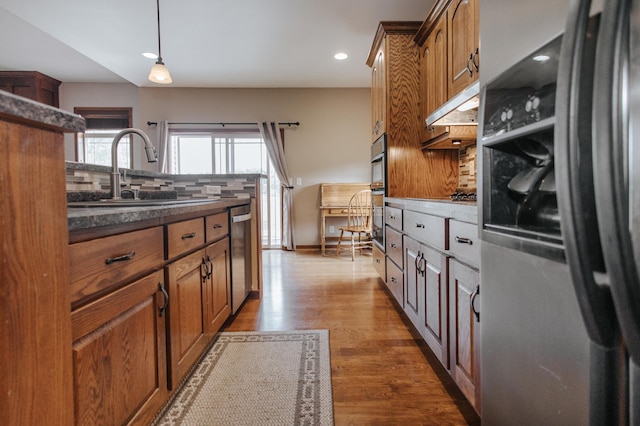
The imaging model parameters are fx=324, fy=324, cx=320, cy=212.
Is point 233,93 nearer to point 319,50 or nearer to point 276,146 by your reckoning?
point 276,146

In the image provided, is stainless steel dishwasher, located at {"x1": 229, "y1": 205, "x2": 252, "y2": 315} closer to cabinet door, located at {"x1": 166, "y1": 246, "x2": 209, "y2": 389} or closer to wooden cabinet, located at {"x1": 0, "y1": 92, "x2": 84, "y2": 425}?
cabinet door, located at {"x1": 166, "y1": 246, "x2": 209, "y2": 389}

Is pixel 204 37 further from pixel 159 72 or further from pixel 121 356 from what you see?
pixel 121 356

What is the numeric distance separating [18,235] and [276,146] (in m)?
4.73

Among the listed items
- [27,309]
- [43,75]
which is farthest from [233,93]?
[27,309]

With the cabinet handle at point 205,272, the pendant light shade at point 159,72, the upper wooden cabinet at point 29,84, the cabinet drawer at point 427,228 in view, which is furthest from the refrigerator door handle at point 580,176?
the upper wooden cabinet at point 29,84

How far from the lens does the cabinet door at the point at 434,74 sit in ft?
7.54

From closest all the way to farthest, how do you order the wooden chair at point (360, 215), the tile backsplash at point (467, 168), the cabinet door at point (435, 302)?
the cabinet door at point (435, 302), the tile backsplash at point (467, 168), the wooden chair at point (360, 215)

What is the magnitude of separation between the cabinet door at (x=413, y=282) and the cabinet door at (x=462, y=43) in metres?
1.04

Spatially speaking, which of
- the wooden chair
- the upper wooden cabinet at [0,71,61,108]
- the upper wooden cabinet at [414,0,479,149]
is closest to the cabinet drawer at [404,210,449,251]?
the upper wooden cabinet at [414,0,479,149]

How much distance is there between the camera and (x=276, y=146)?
514 centimetres

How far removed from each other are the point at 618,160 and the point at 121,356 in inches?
47.4

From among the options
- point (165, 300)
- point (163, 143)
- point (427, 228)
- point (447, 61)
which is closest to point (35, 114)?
point (165, 300)

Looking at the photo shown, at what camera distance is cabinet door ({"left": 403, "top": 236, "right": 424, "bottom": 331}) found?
177cm

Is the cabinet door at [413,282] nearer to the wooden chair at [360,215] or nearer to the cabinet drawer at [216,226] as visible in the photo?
the cabinet drawer at [216,226]
